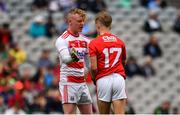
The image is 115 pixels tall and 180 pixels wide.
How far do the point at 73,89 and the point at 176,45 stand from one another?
447 inches

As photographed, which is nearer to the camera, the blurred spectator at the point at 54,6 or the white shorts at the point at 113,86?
the white shorts at the point at 113,86

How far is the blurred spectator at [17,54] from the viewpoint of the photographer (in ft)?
63.7

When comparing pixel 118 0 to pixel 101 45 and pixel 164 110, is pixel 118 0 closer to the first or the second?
pixel 164 110

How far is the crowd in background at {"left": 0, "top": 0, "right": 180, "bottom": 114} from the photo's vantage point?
57.1 feet

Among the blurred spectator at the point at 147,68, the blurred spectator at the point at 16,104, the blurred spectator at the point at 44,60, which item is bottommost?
the blurred spectator at the point at 147,68

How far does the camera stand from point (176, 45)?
21.8 m

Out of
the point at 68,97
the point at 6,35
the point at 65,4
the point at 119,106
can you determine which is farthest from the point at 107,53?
the point at 65,4

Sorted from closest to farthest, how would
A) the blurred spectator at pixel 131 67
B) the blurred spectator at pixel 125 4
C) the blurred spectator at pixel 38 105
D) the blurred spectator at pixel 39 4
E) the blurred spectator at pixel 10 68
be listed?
the blurred spectator at pixel 38 105, the blurred spectator at pixel 10 68, the blurred spectator at pixel 131 67, the blurred spectator at pixel 39 4, the blurred spectator at pixel 125 4

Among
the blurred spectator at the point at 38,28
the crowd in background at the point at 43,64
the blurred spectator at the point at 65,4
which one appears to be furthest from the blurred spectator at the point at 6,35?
the blurred spectator at the point at 65,4

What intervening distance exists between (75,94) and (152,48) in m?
10.6

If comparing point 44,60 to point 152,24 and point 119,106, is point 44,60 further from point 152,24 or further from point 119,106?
point 119,106

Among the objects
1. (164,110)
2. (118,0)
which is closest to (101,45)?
(164,110)

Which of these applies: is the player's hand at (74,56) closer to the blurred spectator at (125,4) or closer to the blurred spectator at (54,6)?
the blurred spectator at (54,6)

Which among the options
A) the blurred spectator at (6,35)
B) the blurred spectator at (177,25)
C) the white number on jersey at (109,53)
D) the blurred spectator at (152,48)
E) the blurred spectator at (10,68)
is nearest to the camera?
the white number on jersey at (109,53)
